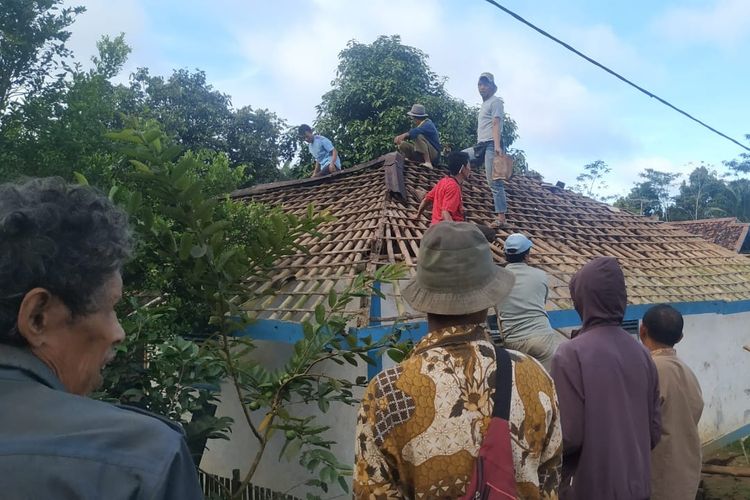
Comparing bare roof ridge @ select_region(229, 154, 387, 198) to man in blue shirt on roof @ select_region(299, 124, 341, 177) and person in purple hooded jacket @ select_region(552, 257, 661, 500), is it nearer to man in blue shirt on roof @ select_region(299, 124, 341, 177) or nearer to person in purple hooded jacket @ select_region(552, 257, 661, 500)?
man in blue shirt on roof @ select_region(299, 124, 341, 177)

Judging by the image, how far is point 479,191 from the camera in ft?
29.5

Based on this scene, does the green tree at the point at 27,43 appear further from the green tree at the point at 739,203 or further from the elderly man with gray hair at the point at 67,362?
the green tree at the point at 739,203

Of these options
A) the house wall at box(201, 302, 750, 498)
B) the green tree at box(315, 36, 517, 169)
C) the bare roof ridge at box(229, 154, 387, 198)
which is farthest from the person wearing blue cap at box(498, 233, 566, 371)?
the green tree at box(315, 36, 517, 169)

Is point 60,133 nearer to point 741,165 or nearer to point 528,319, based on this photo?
point 528,319

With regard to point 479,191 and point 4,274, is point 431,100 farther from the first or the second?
point 4,274

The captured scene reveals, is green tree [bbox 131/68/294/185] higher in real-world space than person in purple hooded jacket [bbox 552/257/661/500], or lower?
higher

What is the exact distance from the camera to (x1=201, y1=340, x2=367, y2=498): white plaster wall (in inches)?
209

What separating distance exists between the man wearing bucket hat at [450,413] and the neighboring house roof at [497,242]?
9.42ft

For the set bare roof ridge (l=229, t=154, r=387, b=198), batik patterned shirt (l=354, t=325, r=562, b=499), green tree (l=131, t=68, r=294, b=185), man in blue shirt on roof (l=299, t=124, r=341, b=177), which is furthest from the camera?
green tree (l=131, t=68, r=294, b=185)

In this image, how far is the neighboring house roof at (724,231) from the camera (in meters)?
19.1

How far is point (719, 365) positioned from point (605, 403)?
7969 millimetres

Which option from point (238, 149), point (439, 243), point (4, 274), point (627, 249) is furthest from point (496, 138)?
point (238, 149)

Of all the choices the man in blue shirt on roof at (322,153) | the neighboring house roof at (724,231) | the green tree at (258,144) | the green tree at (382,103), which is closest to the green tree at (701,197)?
the neighboring house roof at (724,231)

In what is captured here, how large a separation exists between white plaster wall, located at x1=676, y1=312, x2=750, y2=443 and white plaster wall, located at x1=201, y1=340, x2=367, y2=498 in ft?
17.4
